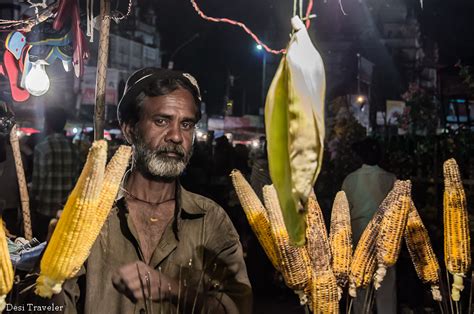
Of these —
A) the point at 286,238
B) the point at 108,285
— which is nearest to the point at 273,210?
the point at 286,238

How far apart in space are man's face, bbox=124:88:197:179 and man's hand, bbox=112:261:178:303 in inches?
19.7

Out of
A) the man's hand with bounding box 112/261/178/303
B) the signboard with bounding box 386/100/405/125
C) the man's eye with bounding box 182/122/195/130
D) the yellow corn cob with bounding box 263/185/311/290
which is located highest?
the signboard with bounding box 386/100/405/125

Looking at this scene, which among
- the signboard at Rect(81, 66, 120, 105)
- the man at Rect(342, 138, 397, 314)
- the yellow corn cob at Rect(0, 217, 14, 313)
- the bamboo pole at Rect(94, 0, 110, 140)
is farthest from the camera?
the signboard at Rect(81, 66, 120, 105)

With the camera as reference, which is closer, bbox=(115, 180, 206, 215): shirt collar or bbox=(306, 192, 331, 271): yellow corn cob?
bbox=(306, 192, 331, 271): yellow corn cob

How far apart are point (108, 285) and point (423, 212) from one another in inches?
238

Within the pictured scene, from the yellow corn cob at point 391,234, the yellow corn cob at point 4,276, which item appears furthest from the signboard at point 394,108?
the yellow corn cob at point 4,276

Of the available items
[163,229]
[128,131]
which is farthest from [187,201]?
[128,131]

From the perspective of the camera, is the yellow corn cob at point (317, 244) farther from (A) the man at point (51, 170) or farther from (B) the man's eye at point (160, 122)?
(A) the man at point (51, 170)

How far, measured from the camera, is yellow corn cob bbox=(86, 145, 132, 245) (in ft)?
5.72

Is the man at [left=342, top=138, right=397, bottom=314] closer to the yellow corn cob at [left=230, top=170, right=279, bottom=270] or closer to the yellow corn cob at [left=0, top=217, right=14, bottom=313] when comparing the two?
the yellow corn cob at [left=230, top=170, right=279, bottom=270]

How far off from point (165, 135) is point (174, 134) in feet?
0.14

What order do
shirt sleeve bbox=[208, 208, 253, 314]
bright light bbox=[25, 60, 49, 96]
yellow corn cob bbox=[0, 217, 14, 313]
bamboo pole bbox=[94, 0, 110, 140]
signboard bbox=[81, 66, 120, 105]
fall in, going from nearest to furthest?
yellow corn cob bbox=[0, 217, 14, 313] → shirt sleeve bbox=[208, 208, 253, 314] → bamboo pole bbox=[94, 0, 110, 140] → bright light bbox=[25, 60, 49, 96] → signboard bbox=[81, 66, 120, 105]

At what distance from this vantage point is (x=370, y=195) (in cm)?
585

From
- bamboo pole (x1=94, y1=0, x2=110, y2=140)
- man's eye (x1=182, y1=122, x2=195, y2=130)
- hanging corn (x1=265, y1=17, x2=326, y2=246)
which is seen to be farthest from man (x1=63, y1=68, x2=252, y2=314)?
hanging corn (x1=265, y1=17, x2=326, y2=246)
